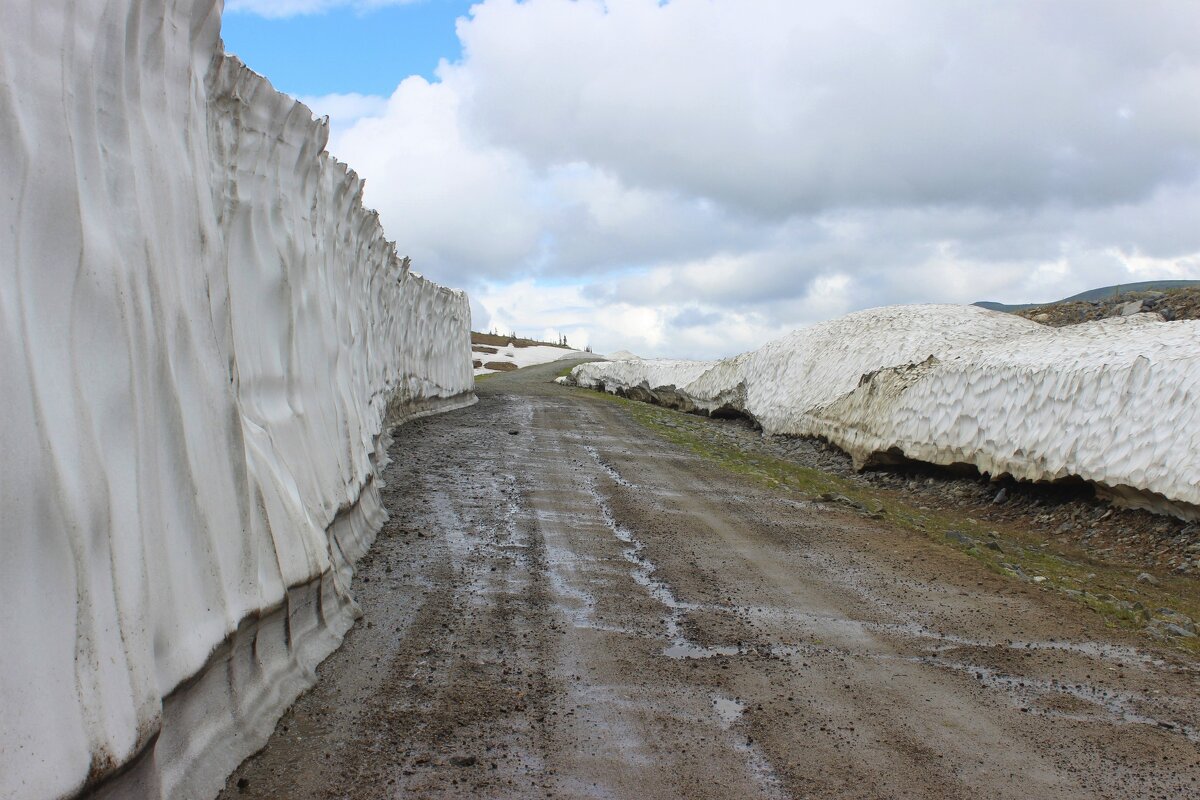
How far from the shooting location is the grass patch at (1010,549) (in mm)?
7078

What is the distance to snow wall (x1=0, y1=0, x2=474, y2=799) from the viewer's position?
2.72 metres

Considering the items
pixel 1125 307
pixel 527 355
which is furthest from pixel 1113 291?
pixel 527 355

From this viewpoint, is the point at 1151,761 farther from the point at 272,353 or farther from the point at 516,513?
the point at 516,513

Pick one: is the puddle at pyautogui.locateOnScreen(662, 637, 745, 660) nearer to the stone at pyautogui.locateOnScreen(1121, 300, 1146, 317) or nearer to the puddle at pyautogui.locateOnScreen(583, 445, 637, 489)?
the puddle at pyautogui.locateOnScreen(583, 445, 637, 489)

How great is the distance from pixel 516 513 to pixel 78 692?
6361 millimetres

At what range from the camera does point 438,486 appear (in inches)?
407

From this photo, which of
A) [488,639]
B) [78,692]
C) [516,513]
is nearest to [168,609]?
[78,692]

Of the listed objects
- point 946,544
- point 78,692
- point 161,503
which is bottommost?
point 946,544

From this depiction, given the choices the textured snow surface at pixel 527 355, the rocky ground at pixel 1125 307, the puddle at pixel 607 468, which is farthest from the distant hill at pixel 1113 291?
the textured snow surface at pixel 527 355

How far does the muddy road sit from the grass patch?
0.38m

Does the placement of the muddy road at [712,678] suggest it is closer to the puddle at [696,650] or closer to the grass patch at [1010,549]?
the puddle at [696,650]

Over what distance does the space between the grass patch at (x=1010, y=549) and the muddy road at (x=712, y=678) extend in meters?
0.38

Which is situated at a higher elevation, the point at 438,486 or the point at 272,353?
the point at 272,353

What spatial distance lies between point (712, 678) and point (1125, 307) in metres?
13.2
